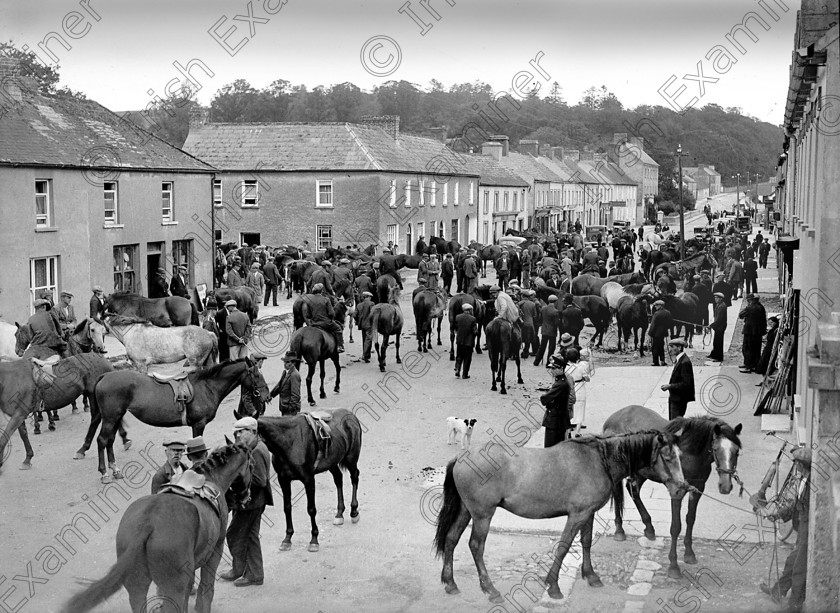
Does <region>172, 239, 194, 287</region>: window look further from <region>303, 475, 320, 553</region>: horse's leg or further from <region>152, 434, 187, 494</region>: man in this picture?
<region>152, 434, 187, 494</region>: man

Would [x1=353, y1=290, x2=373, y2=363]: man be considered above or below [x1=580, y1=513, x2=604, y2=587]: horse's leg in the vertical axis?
above

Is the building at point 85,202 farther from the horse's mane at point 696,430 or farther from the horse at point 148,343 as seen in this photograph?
the horse's mane at point 696,430

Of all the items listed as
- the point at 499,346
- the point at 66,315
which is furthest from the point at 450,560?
the point at 66,315

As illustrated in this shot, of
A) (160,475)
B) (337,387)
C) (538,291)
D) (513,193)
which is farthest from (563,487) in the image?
(513,193)

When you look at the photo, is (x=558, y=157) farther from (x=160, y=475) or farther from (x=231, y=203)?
(x=160, y=475)

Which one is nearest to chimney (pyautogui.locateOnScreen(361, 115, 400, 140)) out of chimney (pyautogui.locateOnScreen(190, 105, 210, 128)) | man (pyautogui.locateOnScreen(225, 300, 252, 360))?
chimney (pyautogui.locateOnScreen(190, 105, 210, 128))

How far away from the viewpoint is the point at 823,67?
1069 cm

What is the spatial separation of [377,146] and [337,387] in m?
26.7

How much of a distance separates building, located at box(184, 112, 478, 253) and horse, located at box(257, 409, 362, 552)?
95.8 ft

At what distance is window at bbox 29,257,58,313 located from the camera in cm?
2178

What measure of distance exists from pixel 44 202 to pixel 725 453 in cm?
1819

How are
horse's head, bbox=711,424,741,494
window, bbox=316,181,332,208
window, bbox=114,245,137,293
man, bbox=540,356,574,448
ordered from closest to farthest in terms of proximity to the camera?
horse's head, bbox=711,424,741,494 < man, bbox=540,356,574,448 < window, bbox=114,245,137,293 < window, bbox=316,181,332,208

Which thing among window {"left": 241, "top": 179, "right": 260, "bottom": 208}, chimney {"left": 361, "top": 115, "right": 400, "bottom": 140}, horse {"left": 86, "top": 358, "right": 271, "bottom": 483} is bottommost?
horse {"left": 86, "top": 358, "right": 271, "bottom": 483}

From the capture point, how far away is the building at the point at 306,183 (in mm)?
39906
